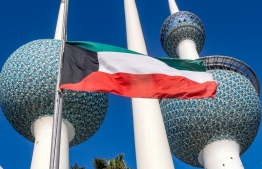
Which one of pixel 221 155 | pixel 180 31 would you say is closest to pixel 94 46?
pixel 221 155

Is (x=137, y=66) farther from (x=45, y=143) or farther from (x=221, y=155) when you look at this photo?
(x=221, y=155)

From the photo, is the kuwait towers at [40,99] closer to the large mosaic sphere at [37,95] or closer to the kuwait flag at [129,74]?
the large mosaic sphere at [37,95]

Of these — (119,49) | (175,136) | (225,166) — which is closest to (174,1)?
(175,136)

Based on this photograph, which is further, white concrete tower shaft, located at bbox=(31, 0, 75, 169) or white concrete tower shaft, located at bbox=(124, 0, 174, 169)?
white concrete tower shaft, located at bbox=(31, 0, 75, 169)

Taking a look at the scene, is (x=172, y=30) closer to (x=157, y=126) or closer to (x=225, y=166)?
(x=225, y=166)

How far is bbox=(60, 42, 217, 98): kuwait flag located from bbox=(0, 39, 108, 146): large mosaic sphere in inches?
428

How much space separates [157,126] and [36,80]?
7.77m

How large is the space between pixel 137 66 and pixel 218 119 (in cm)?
1823

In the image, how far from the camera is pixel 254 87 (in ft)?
97.8

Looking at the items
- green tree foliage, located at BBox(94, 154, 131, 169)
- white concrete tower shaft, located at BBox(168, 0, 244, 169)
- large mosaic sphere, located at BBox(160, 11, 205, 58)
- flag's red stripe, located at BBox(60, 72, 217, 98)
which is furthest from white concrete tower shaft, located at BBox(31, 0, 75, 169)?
large mosaic sphere, located at BBox(160, 11, 205, 58)

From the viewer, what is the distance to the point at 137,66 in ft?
28.5

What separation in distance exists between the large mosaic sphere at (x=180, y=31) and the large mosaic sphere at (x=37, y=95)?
13.7 meters

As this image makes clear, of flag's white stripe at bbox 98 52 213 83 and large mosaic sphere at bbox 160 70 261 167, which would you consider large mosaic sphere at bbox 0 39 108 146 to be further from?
flag's white stripe at bbox 98 52 213 83

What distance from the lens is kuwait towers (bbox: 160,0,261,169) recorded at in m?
25.2
